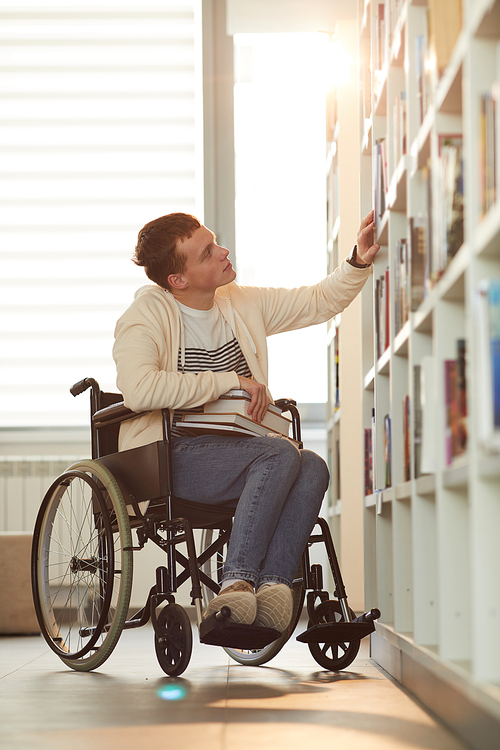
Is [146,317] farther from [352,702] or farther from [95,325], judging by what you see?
[95,325]

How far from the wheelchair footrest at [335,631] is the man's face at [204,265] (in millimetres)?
874

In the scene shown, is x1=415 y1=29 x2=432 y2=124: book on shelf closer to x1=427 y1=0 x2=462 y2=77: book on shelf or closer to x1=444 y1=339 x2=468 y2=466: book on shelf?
x1=427 y1=0 x2=462 y2=77: book on shelf

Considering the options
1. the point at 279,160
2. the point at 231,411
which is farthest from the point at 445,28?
the point at 279,160

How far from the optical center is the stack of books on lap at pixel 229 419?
1969 millimetres

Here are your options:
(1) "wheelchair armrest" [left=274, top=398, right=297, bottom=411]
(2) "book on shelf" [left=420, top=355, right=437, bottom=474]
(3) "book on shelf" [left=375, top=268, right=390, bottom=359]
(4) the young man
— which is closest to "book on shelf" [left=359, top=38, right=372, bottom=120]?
(4) the young man

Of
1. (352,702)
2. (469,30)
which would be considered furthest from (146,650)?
(469,30)

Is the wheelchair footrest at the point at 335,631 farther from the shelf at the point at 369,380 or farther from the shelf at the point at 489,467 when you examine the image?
the shelf at the point at 489,467

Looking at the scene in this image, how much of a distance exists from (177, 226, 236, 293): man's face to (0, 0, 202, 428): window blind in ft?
5.91

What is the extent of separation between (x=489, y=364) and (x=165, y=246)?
1.38m

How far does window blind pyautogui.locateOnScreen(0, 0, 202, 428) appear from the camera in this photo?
3992 millimetres

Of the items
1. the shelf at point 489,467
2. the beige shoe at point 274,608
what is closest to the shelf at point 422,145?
the shelf at point 489,467

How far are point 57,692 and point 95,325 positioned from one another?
7.80 feet

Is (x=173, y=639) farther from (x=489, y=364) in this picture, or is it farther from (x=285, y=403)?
(x=489, y=364)

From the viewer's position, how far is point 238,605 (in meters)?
1.70
